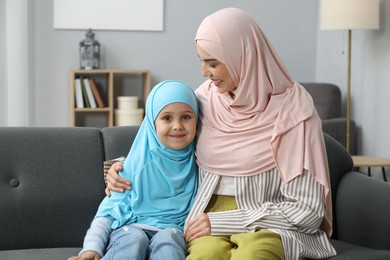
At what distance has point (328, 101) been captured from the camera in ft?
20.5

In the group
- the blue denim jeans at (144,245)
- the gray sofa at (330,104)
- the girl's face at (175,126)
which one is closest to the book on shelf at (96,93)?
the gray sofa at (330,104)

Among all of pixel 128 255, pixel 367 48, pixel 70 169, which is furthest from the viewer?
pixel 367 48

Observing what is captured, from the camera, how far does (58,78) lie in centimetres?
679

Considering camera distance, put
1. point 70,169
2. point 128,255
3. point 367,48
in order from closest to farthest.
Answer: point 128,255, point 70,169, point 367,48

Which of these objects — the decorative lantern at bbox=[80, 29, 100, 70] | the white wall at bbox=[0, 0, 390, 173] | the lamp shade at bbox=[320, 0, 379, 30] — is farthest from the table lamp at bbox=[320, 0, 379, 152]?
the decorative lantern at bbox=[80, 29, 100, 70]

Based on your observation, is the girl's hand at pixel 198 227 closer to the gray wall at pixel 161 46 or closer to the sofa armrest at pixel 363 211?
the sofa armrest at pixel 363 211

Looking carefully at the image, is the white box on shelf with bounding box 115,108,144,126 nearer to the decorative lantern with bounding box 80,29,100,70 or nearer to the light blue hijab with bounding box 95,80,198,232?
the decorative lantern with bounding box 80,29,100,70

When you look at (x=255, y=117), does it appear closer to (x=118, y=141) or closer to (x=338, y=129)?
(x=118, y=141)

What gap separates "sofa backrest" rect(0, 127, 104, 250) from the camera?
9.07ft

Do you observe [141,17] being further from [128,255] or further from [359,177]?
Result: [128,255]

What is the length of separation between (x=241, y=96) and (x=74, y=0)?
14.6ft

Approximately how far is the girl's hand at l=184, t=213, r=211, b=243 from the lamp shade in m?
3.52

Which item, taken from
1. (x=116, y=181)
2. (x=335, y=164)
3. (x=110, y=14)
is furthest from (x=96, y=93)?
(x=116, y=181)

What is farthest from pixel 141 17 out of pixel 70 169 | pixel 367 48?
pixel 70 169
